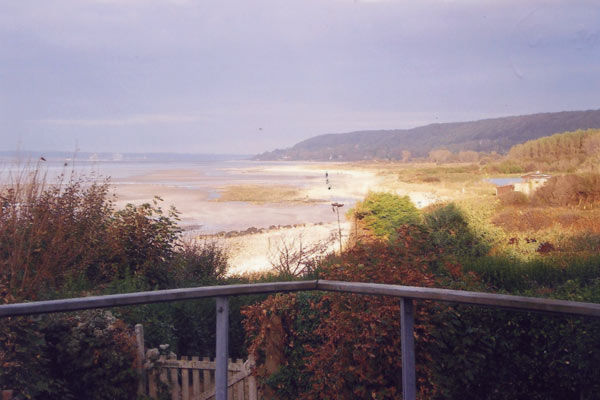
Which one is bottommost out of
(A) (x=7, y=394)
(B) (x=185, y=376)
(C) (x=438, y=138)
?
(B) (x=185, y=376)

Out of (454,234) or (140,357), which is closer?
(140,357)

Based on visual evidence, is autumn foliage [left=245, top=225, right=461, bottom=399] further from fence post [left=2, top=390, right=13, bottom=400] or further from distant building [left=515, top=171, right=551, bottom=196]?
distant building [left=515, top=171, right=551, bottom=196]

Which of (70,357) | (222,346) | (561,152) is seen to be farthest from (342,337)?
(561,152)

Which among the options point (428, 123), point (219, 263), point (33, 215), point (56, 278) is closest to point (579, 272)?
point (219, 263)

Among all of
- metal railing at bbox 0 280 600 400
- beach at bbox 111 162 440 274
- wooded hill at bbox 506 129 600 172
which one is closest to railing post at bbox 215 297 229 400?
metal railing at bbox 0 280 600 400

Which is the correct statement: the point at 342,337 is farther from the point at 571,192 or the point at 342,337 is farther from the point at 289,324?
the point at 571,192

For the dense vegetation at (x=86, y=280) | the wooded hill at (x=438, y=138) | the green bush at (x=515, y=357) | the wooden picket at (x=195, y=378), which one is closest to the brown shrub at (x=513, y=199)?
the wooded hill at (x=438, y=138)
